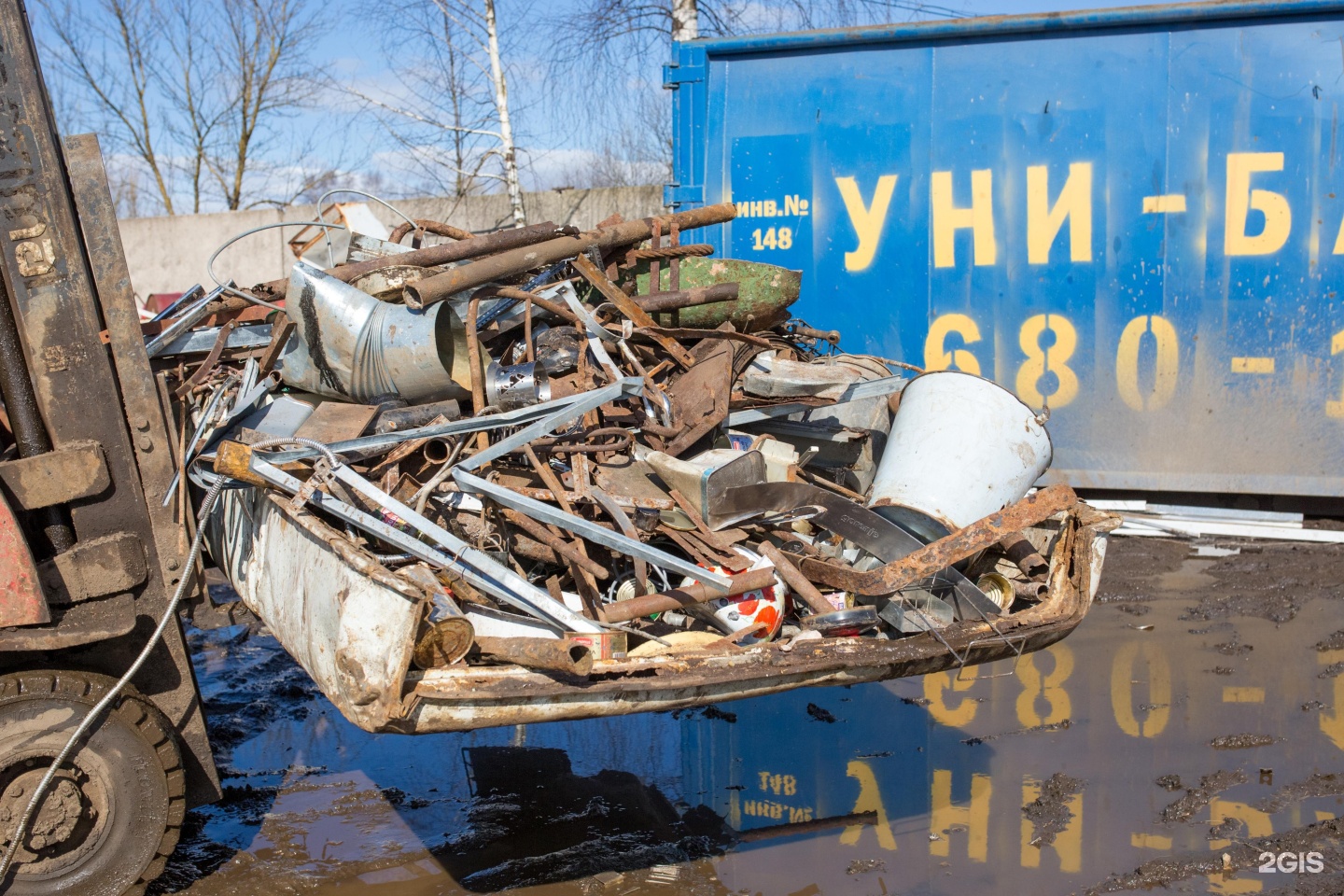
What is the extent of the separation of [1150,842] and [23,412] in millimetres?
3407

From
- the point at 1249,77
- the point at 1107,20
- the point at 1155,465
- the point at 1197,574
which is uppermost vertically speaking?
the point at 1107,20

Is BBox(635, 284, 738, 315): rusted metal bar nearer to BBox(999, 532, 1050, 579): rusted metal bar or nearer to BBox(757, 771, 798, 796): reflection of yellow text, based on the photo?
Answer: BBox(999, 532, 1050, 579): rusted metal bar

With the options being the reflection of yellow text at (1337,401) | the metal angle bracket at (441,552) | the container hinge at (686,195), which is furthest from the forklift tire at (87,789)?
the reflection of yellow text at (1337,401)

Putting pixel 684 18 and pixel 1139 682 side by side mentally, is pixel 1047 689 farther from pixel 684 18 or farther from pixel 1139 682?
pixel 684 18

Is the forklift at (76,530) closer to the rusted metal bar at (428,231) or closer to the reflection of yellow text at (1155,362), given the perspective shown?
the rusted metal bar at (428,231)

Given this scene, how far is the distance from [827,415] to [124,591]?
228 cm

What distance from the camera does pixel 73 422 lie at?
2.78 m

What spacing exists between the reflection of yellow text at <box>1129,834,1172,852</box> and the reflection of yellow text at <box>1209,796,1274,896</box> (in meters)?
0.12

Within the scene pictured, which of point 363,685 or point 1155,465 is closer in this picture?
point 363,685

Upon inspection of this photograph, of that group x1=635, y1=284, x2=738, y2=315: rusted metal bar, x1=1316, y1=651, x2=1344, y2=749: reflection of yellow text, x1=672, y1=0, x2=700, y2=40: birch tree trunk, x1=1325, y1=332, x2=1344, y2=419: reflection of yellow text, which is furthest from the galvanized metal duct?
x1=672, y1=0, x2=700, y2=40: birch tree trunk

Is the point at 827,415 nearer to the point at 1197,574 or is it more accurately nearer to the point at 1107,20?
the point at 1197,574

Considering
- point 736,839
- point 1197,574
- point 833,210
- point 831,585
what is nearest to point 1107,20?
point 833,210

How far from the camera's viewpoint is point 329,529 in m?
2.48

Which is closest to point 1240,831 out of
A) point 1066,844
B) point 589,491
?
point 1066,844
